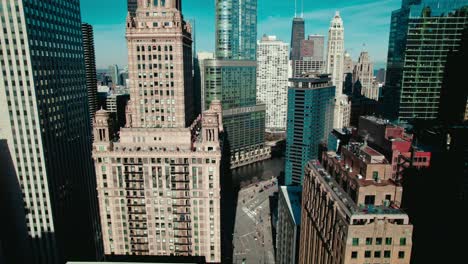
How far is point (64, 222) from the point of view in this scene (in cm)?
12988

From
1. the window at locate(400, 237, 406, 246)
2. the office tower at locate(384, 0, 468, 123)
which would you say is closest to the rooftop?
the window at locate(400, 237, 406, 246)

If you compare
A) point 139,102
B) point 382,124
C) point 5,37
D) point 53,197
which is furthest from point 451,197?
point 5,37

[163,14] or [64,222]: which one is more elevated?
[163,14]

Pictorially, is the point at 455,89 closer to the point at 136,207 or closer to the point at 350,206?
the point at 350,206

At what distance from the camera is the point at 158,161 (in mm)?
99750

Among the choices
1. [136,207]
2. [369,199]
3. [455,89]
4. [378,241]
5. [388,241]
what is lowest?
[136,207]

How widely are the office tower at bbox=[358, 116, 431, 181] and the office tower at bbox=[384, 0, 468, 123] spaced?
2191 inches

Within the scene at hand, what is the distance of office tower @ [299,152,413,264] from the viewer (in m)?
61.4

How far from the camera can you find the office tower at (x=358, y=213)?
61.4 meters

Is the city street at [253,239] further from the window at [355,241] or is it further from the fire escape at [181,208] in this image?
the window at [355,241]

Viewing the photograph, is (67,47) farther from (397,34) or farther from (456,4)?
(456,4)

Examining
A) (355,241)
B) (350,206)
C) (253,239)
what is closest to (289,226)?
(253,239)

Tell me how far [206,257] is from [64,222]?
6485cm

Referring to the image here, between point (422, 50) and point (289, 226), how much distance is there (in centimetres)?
10102
